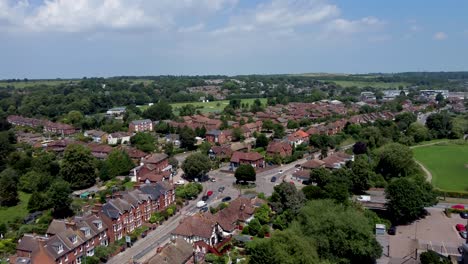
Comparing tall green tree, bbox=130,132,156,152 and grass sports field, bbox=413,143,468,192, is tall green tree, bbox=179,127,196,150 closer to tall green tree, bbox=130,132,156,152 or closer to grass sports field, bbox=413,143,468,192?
tall green tree, bbox=130,132,156,152

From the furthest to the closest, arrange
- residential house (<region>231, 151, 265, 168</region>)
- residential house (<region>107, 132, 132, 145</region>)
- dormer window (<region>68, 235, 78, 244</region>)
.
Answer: residential house (<region>107, 132, 132, 145</region>) < residential house (<region>231, 151, 265, 168</region>) < dormer window (<region>68, 235, 78, 244</region>)

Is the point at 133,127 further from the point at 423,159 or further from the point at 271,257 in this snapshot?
the point at 271,257

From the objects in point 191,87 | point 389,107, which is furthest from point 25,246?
point 191,87

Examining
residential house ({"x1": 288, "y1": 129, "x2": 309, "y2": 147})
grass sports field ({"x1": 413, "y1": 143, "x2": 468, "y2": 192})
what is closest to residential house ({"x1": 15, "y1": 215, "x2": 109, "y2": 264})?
grass sports field ({"x1": 413, "y1": 143, "x2": 468, "y2": 192})

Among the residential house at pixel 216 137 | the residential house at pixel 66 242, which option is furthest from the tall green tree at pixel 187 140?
the residential house at pixel 66 242

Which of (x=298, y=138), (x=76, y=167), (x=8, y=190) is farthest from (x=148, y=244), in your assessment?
(x=298, y=138)

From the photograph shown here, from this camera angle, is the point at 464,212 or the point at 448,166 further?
the point at 448,166
